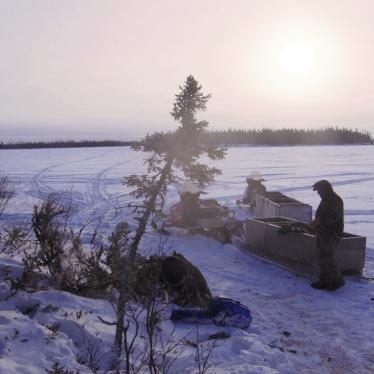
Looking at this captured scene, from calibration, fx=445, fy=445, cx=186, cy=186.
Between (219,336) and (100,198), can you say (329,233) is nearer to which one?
(219,336)

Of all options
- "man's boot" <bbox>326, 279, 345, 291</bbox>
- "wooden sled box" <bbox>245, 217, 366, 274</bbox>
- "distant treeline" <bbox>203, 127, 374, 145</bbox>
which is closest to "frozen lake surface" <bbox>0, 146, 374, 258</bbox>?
"wooden sled box" <bbox>245, 217, 366, 274</bbox>

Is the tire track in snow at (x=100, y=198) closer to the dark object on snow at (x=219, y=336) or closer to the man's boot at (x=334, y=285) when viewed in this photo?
the man's boot at (x=334, y=285)

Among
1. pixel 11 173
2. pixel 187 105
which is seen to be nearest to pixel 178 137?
pixel 187 105

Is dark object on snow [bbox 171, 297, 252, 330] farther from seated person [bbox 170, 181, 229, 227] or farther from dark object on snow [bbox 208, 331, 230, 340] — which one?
seated person [bbox 170, 181, 229, 227]

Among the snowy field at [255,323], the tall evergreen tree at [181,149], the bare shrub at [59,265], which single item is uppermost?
the tall evergreen tree at [181,149]

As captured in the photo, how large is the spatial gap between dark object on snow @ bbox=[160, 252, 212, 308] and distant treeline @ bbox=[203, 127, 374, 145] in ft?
217

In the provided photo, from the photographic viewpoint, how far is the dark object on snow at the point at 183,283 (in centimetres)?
675

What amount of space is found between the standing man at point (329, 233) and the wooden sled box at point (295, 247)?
53cm

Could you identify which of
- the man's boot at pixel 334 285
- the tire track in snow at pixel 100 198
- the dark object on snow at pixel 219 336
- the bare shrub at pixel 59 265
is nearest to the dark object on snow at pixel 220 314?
the dark object on snow at pixel 219 336

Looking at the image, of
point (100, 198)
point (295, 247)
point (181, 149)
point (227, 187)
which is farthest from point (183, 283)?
point (227, 187)

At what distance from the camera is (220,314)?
6016 mm

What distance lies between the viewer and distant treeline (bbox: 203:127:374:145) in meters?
73.6

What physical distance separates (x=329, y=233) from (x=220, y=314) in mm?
2818

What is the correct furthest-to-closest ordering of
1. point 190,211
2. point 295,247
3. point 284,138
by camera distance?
Result: point 284,138
point 190,211
point 295,247
